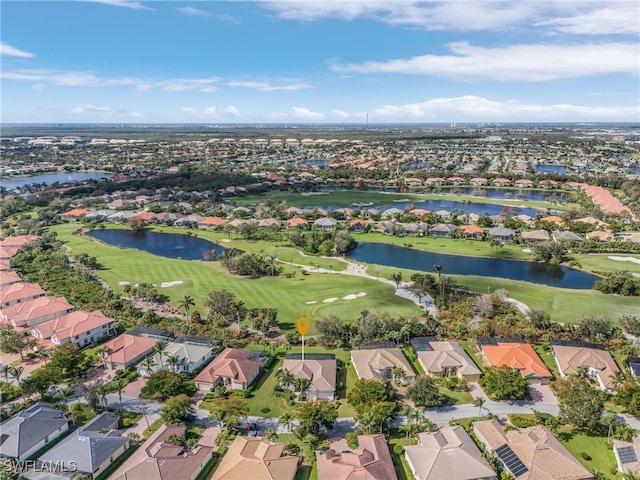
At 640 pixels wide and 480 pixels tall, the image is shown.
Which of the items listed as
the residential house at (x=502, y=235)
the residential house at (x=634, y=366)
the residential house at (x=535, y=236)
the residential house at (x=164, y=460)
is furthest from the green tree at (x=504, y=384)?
the residential house at (x=502, y=235)

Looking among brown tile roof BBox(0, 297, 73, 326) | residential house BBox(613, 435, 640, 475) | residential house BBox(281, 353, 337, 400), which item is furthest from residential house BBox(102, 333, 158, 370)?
residential house BBox(613, 435, 640, 475)

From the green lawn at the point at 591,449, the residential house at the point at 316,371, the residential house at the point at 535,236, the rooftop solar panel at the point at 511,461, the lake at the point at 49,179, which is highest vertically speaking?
the lake at the point at 49,179

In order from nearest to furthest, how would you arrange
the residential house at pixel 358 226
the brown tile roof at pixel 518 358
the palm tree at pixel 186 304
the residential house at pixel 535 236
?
the brown tile roof at pixel 518 358, the palm tree at pixel 186 304, the residential house at pixel 535 236, the residential house at pixel 358 226

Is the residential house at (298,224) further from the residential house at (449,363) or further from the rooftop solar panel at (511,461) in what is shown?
the rooftop solar panel at (511,461)

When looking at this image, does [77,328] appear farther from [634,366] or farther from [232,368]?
[634,366]

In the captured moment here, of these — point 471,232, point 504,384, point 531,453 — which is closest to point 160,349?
point 504,384
